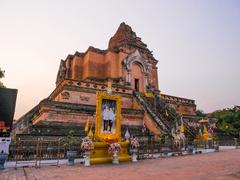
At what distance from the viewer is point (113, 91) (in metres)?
23.3

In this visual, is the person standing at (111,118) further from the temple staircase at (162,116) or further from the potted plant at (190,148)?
the potted plant at (190,148)

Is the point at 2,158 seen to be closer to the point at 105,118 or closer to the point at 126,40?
the point at 105,118

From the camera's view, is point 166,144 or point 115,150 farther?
point 166,144

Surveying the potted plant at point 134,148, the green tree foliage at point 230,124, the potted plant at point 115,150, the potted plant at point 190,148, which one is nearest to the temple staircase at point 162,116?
the potted plant at point 190,148

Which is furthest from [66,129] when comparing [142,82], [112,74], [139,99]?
[142,82]

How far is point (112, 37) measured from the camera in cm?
3541

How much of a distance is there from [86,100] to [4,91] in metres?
11.1

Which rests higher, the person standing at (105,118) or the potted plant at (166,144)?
the person standing at (105,118)

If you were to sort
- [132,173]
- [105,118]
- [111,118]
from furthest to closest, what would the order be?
[111,118] < [105,118] < [132,173]

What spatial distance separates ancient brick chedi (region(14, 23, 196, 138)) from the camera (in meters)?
16.9

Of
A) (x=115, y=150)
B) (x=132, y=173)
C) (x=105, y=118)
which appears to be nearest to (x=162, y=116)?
(x=105, y=118)

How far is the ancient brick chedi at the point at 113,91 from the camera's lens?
16922 mm

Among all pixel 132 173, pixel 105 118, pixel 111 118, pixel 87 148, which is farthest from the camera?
pixel 111 118

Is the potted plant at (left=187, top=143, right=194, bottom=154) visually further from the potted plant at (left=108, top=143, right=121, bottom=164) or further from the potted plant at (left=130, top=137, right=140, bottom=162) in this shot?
the potted plant at (left=108, top=143, right=121, bottom=164)
